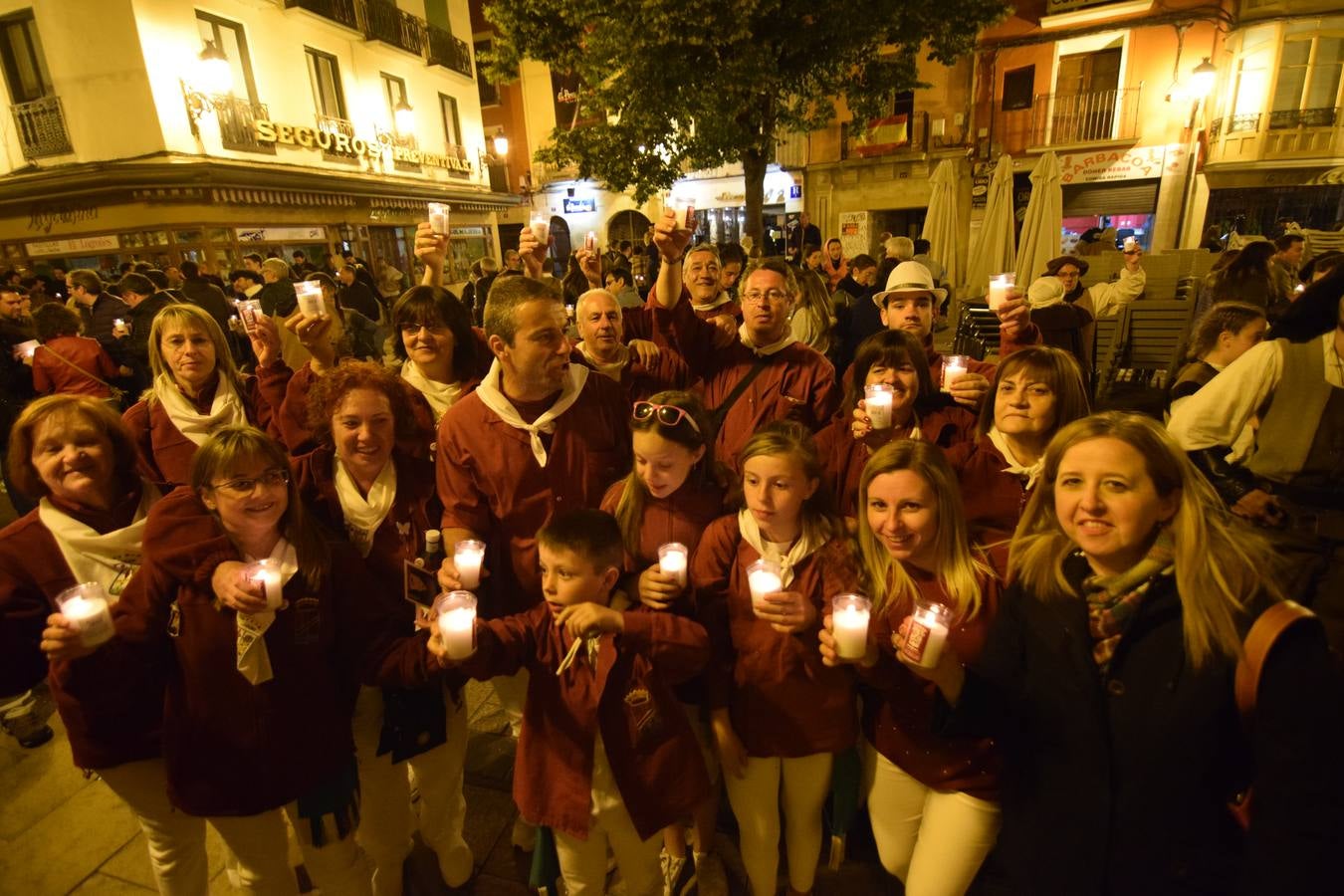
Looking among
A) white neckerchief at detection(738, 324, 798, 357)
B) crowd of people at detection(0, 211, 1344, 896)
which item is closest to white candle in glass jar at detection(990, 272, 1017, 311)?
crowd of people at detection(0, 211, 1344, 896)

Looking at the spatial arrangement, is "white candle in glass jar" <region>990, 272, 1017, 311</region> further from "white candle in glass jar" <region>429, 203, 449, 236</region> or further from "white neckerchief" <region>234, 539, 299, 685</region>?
"white neckerchief" <region>234, 539, 299, 685</region>

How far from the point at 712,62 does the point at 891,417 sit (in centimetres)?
773

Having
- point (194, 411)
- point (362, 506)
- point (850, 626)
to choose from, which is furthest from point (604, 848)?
point (194, 411)

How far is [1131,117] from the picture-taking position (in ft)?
63.6

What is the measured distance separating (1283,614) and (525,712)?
2303 mm

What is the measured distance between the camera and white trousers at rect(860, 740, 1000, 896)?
2.24 meters

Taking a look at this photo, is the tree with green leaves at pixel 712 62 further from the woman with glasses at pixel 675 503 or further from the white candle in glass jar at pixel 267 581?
the white candle in glass jar at pixel 267 581

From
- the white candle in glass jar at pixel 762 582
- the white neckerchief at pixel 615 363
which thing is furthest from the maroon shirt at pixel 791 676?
the white neckerchief at pixel 615 363

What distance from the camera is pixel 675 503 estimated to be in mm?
2818

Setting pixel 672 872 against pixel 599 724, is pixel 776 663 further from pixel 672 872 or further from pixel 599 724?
pixel 672 872

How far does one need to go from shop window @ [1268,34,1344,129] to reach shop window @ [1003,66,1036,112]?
6.26 metres

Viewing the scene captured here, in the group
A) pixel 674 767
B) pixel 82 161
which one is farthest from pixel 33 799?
pixel 82 161

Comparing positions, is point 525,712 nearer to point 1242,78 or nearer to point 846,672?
point 846,672

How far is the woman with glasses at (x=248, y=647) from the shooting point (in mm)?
2223
